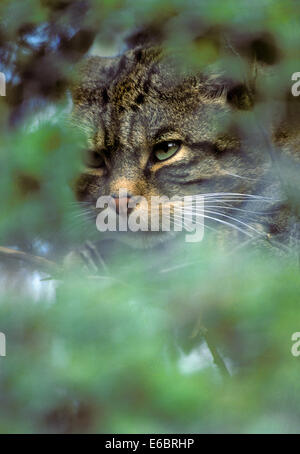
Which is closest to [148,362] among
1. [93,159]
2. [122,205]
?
[122,205]

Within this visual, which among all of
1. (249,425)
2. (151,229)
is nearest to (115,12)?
(151,229)

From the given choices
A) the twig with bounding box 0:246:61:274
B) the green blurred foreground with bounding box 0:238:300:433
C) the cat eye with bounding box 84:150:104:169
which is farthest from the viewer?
the cat eye with bounding box 84:150:104:169

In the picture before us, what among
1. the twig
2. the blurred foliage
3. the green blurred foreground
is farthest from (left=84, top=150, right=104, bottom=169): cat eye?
the green blurred foreground

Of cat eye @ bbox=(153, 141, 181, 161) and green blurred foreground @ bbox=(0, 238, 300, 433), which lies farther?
cat eye @ bbox=(153, 141, 181, 161)

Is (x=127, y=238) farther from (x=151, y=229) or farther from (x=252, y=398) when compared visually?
(x=252, y=398)

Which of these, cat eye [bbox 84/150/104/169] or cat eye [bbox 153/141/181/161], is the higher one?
cat eye [bbox 84/150/104/169]

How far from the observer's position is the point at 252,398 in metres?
0.88

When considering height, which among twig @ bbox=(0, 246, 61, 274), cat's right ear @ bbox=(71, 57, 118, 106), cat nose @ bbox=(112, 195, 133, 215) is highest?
cat's right ear @ bbox=(71, 57, 118, 106)

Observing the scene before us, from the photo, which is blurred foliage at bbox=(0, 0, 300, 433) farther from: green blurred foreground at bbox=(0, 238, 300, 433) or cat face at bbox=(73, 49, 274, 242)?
cat face at bbox=(73, 49, 274, 242)

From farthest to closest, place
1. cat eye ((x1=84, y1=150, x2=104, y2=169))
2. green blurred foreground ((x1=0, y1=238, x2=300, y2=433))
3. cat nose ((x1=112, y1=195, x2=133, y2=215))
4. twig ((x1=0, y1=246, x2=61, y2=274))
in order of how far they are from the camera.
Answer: cat eye ((x1=84, y1=150, x2=104, y2=169))
cat nose ((x1=112, y1=195, x2=133, y2=215))
twig ((x1=0, y1=246, x2=61, y2=274))
green blurred foreground ((x1=0, y1=238, x2=300, y2=433))

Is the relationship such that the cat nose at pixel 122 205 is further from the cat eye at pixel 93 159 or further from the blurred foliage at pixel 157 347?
the cat eye at pixel 93 159

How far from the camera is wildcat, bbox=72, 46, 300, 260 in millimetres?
1584

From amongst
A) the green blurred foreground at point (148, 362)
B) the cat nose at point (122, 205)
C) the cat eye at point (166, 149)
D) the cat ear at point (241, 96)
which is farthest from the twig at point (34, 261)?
the cat ear at point (241, 96)

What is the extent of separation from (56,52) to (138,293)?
1.37m
